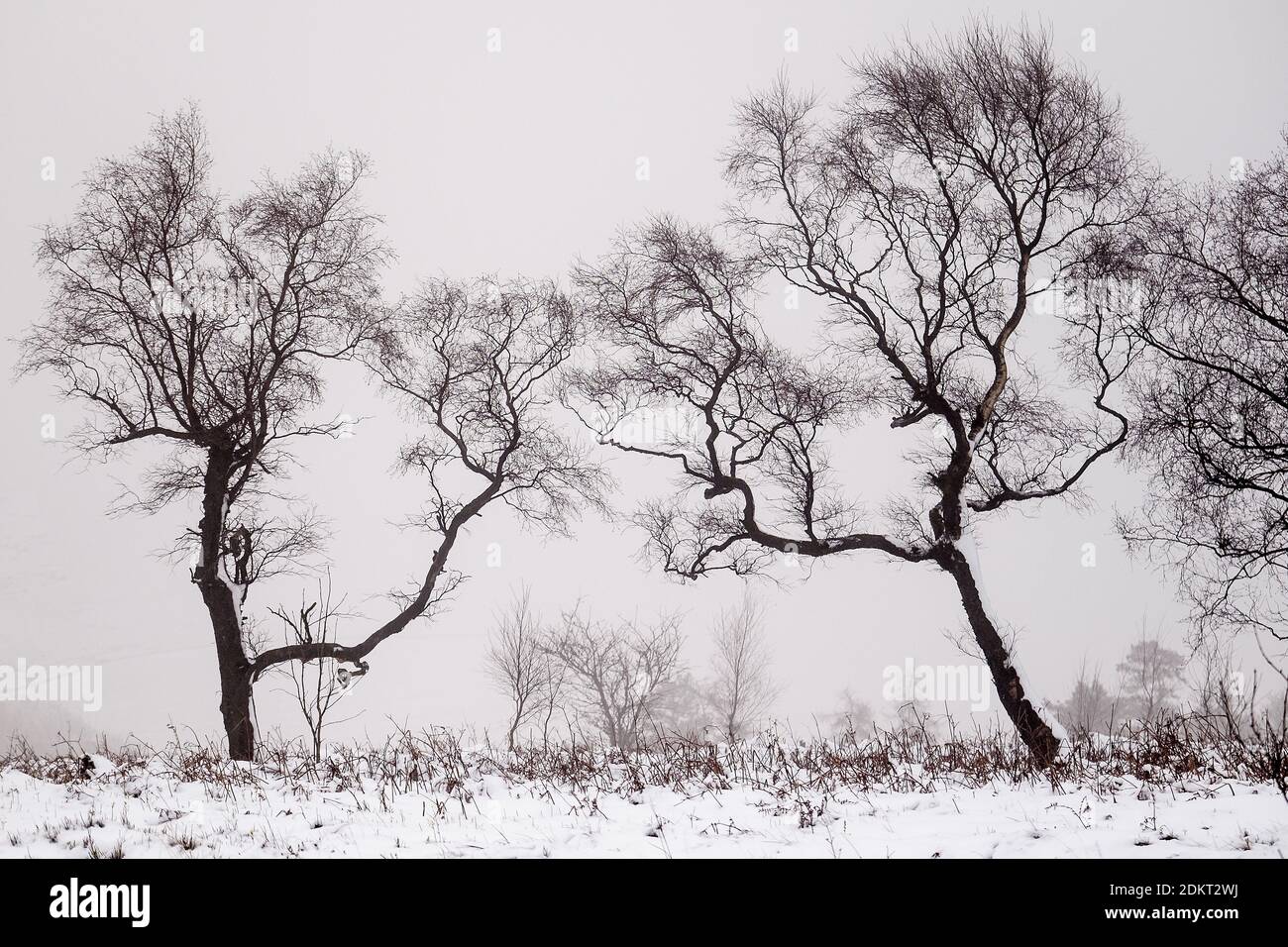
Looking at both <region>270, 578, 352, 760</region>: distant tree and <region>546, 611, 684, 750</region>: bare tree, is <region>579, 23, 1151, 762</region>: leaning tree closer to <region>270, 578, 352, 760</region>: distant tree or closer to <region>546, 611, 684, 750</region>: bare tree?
<region>270, 578, 352, 760</region>: distant tree

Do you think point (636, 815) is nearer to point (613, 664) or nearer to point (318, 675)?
point (318, 675)

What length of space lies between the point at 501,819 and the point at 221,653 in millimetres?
10480

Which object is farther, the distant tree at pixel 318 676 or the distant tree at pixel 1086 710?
the distant tree at pixel 1086 710

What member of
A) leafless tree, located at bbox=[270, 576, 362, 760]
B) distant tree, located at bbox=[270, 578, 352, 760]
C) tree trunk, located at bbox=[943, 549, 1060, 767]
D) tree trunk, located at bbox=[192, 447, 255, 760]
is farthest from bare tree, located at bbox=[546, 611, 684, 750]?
tree trunk, located at bbox=[943, 549, 1060, 767]

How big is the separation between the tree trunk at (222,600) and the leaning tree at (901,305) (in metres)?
7.34

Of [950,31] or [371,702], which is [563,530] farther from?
[371,702]

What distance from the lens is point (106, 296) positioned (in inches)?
559

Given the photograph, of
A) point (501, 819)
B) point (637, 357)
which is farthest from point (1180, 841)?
point (637, 357)

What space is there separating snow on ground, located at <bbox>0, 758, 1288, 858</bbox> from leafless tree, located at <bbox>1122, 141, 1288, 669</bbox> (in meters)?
9.30

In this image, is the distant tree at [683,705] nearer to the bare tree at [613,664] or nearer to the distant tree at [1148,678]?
the bare tree at [613,664]

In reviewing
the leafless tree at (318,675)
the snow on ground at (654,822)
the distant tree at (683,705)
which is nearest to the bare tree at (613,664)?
the distant tree at (683,705)

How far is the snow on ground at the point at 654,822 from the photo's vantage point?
475 cm

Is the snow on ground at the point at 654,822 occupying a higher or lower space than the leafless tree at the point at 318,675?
lower

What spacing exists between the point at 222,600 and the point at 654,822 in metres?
11.5
